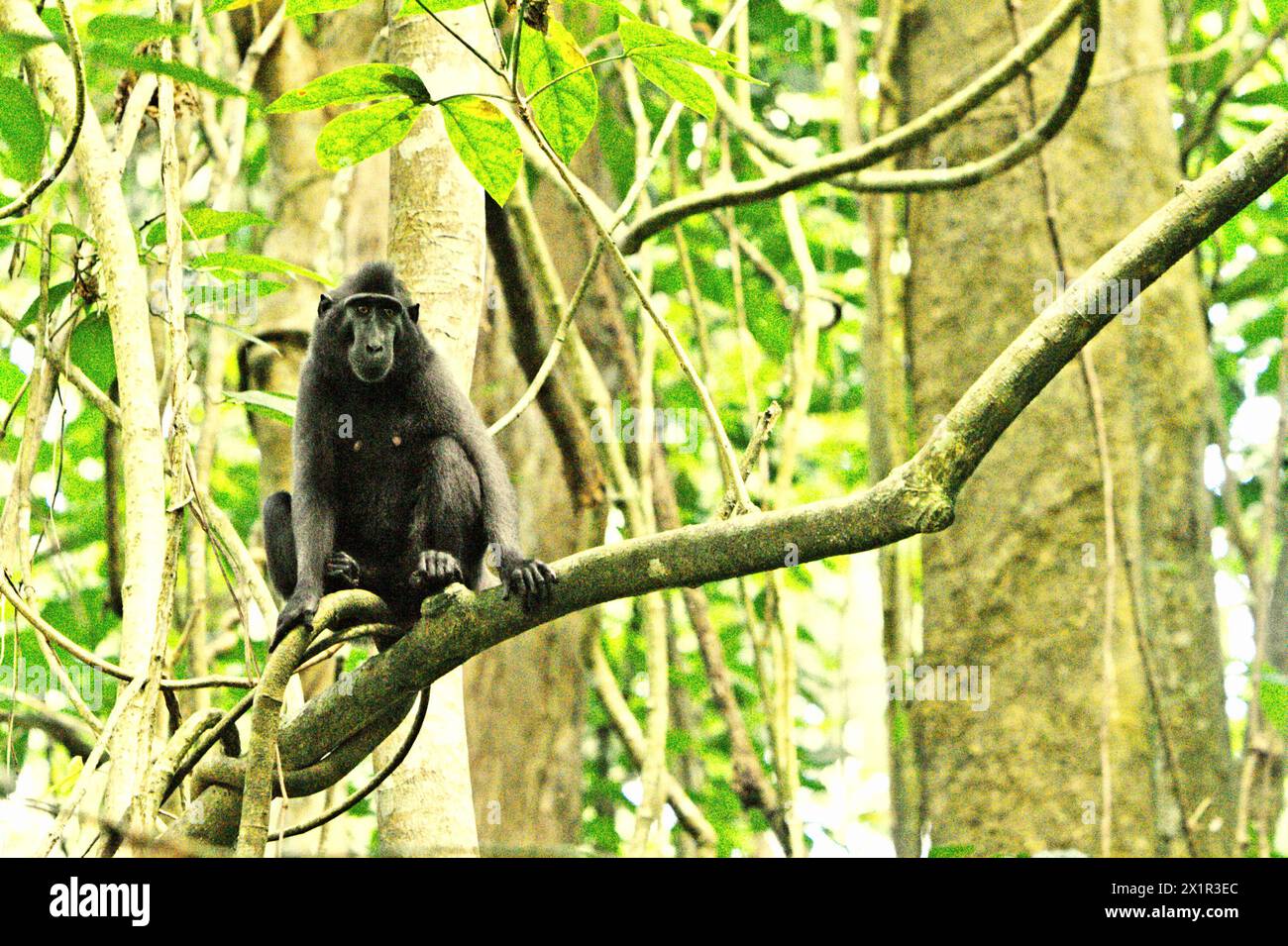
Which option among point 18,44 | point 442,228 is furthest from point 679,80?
point 18,44

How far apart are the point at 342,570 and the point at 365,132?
6.53 feet

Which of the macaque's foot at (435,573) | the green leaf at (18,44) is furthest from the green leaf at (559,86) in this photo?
the macaque's foot at (435,573)

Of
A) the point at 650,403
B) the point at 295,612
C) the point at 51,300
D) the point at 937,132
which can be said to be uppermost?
the point at 937,132

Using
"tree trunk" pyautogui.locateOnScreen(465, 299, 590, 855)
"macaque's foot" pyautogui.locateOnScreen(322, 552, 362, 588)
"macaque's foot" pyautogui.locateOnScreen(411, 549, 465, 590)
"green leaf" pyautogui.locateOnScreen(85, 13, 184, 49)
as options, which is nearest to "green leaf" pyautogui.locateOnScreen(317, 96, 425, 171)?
"green leaf" pyautogui.locateOnScreen(85, 13, 184, 49)

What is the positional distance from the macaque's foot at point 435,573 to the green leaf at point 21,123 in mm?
1895

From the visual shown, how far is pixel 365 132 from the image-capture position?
3.69 meters

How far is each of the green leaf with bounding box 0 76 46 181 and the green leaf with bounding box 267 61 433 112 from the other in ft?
2.02

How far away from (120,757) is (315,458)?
219 cm

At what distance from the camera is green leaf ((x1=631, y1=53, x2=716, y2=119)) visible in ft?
11.6

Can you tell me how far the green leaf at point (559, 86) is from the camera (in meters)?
3.67

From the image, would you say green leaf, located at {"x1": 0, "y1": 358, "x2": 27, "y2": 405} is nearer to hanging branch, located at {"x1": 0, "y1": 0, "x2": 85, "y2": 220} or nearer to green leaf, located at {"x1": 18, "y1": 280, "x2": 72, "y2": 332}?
green leaf, located at {"x1": 18, "y1": 280, "x2": 72, "y2": 332}

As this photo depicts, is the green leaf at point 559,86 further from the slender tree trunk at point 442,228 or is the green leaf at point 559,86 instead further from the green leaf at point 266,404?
the green leaf at point 266,404

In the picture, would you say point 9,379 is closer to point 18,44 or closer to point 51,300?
point 51,300
